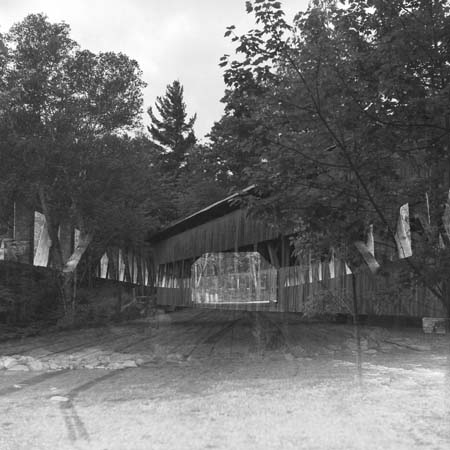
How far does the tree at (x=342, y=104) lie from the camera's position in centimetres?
666

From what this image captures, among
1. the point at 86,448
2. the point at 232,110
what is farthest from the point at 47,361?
the point at 86,448

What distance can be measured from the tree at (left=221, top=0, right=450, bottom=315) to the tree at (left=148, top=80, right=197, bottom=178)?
43.0 meters

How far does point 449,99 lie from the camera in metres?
6.41

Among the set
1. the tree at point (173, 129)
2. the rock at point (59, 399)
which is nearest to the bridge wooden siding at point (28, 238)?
the rock at point (59, 399)

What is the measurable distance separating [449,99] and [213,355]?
4872 millimetres

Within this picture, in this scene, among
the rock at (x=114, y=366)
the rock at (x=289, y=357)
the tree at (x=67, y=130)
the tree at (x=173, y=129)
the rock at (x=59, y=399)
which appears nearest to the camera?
the rock at (x=59, y=399)

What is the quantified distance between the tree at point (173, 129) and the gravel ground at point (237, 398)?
1691 inches

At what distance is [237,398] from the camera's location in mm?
5031

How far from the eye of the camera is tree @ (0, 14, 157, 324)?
49.5 ft

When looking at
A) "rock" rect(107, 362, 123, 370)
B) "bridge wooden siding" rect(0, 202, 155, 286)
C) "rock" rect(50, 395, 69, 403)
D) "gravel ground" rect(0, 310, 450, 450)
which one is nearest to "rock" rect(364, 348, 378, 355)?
"gravel ground" rect(0, 310, 450, 450)

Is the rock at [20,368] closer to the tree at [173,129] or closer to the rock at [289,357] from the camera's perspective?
the rock at [289,357]

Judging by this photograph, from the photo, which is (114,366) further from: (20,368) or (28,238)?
(28,238)

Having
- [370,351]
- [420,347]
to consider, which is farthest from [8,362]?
[420,347]

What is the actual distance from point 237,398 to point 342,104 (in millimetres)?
3699
